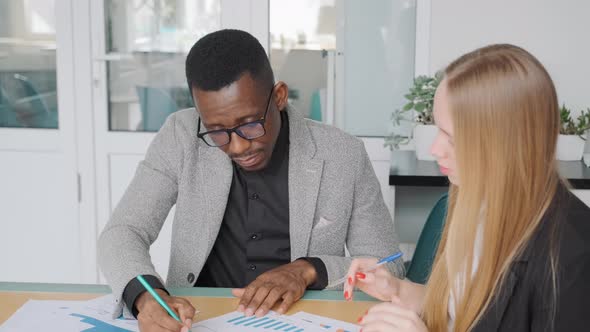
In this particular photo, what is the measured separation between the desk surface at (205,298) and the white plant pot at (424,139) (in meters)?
1.32

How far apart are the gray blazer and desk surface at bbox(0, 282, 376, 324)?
0.20 m

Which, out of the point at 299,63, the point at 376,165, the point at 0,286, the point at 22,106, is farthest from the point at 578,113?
the point at 22,106

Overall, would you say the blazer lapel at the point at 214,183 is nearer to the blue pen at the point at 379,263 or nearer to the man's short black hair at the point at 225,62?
the man's short black hair at the point at 225,62

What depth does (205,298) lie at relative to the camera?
1.50 metres

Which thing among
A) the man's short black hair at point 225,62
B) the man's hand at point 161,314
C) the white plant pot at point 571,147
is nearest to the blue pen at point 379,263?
the man's hand at point 161,314

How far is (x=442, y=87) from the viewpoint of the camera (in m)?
1.14

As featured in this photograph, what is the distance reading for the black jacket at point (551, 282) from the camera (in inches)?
40.4

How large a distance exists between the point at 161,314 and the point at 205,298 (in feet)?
0.59

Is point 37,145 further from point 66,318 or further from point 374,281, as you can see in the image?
point 374,281

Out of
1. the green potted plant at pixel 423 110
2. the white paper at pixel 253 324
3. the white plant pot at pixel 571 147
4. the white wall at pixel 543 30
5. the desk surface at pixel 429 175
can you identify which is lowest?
the white paper at pixel 253 324

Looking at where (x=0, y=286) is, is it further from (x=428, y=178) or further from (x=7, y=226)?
(x=7, y=226)

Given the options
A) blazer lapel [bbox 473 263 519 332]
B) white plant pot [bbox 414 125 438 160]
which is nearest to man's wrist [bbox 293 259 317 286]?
blazer lapel [bbox 473 263 519 332]

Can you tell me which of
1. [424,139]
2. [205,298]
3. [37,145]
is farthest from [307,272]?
[37,145]

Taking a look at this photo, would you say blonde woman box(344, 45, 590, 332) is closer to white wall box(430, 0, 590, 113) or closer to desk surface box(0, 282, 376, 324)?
desk surface box(0, 282, 376, 324)
